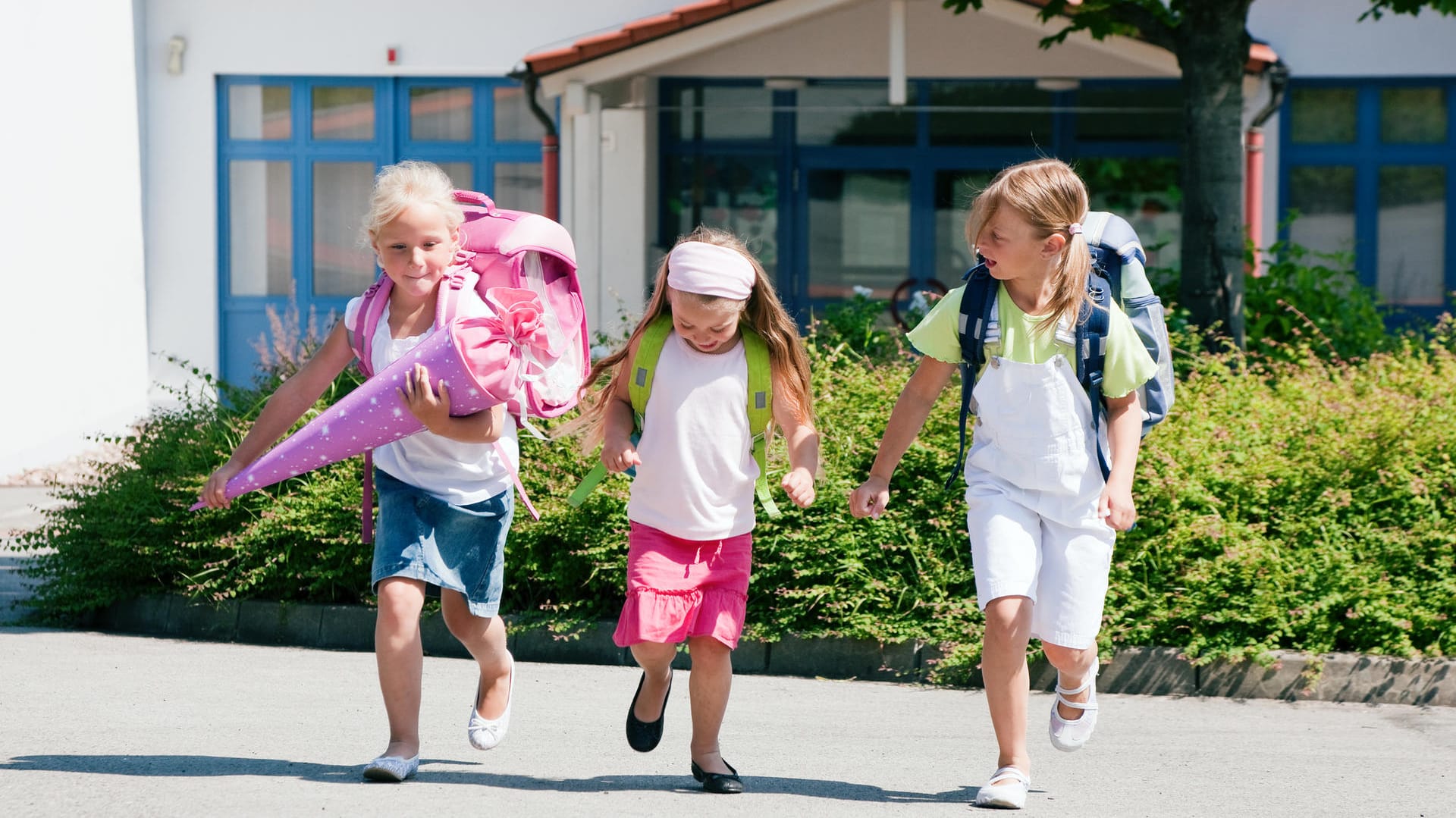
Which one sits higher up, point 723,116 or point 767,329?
point 723,116

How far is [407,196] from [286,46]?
38.3 ft

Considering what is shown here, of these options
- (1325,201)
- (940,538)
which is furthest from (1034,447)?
(1325,201)

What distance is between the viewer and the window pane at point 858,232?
1500cm

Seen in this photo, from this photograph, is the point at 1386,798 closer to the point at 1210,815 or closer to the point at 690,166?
the point at 1210,815

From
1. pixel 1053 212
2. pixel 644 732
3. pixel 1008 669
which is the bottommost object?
pixel 644 732

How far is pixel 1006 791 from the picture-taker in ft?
13.9

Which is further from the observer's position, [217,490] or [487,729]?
[487,729]

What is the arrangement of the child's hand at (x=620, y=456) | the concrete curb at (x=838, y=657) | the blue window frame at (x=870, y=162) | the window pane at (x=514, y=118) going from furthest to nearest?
1. the window pane at (x=514, y=118)
2. the blue window frame at (x=870, y=162)
3. the concrete curb at (x=838, y=657)
4. the child's hand at (x=620, y=456)

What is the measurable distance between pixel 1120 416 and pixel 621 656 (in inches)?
108

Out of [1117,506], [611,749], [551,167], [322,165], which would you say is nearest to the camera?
[1117,506]

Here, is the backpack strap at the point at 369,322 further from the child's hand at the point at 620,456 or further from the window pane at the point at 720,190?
the window pane at the point at 720,190

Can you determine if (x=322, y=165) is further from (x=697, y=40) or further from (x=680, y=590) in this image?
(x=680, y=590)

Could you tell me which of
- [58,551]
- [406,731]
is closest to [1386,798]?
[406,731]

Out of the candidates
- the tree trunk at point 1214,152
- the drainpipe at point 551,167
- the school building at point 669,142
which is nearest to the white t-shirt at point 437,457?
→ the tree trunk at point 1214,152
